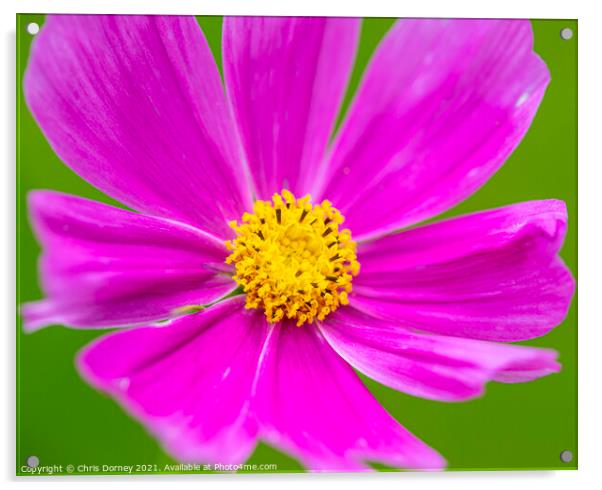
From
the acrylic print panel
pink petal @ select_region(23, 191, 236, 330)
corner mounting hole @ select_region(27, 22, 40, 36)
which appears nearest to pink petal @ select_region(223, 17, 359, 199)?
the acrylic print panel

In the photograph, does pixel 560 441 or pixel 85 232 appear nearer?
pixel 85 232

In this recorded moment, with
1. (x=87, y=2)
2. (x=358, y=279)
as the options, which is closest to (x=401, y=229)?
(x=358, y=279)

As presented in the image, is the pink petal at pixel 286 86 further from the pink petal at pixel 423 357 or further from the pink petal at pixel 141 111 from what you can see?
the pink petal at pixel 423 357
